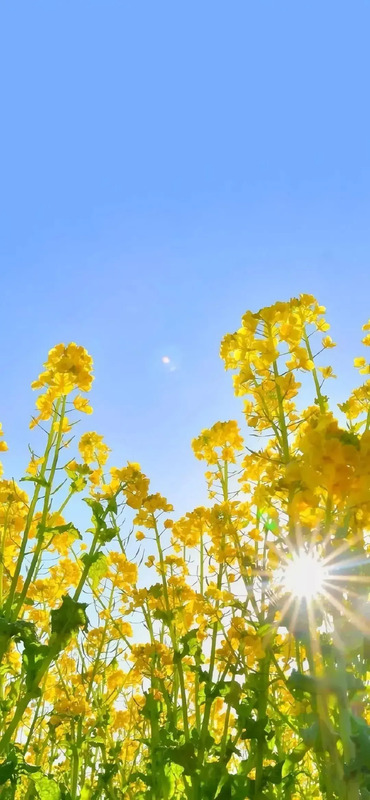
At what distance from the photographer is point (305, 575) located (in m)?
2.06

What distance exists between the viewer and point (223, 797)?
254 cm

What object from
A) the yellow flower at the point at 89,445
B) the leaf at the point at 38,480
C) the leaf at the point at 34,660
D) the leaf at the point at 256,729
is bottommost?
the leaf at the point at 256,729

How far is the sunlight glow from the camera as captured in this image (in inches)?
76.6

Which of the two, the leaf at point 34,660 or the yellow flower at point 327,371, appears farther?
the yellow flower at point 327,371

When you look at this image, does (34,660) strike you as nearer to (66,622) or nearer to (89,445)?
(66,622)

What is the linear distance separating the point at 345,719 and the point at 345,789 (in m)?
0.22

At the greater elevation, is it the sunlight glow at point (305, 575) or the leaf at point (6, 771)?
the sunlight glow at point (305, 575)

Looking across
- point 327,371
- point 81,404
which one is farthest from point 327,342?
point 81,404

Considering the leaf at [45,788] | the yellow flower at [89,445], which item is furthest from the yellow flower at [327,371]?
the leaf at [45,788]

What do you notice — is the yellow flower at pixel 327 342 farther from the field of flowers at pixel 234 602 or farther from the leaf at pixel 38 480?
the leaf at pixel 38 480

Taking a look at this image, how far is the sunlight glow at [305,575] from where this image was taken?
195 cm

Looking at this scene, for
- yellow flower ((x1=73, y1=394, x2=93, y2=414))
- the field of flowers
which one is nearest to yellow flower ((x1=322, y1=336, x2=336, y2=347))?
the field of flowers

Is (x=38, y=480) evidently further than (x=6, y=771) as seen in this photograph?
Yes

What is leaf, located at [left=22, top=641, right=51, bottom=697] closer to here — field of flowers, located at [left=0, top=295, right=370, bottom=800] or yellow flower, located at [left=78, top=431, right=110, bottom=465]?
field of flowers, located at [left=0, top=295, right=370, bottom=800]
